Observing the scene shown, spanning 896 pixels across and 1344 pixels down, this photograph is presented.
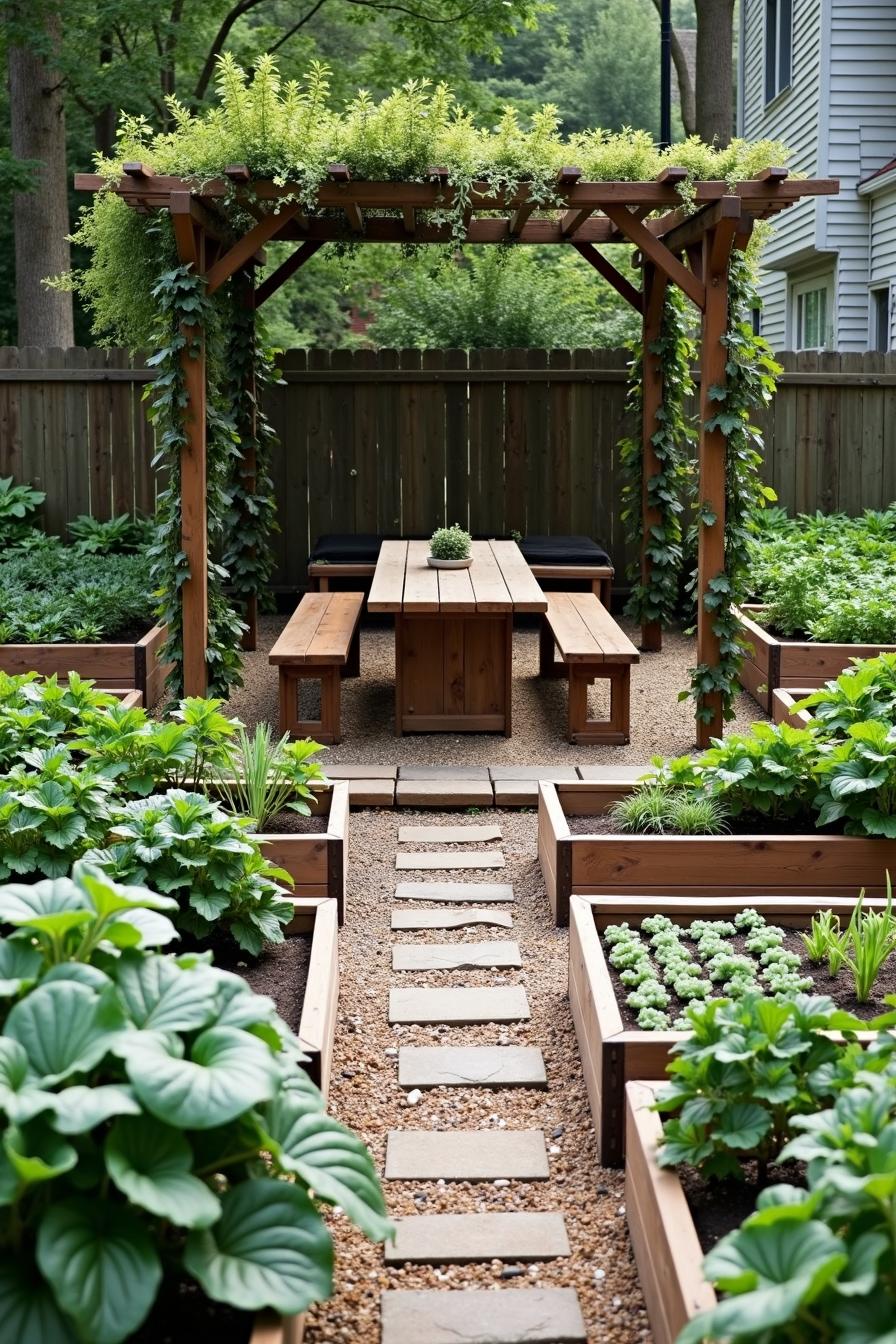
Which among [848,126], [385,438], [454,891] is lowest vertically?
[454,891]

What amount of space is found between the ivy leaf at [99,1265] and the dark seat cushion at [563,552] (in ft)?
26.2

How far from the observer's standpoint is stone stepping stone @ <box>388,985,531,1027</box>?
4559mm

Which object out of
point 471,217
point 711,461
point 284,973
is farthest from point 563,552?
point 284,973

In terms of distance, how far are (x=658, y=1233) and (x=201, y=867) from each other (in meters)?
1.73

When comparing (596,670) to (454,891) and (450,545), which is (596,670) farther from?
(454,891)

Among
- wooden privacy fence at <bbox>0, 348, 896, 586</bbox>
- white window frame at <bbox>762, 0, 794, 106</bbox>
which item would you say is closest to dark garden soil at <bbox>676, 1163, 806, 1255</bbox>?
wooden privacy fence at <bbox>0, 348, 896, 586</bbox>

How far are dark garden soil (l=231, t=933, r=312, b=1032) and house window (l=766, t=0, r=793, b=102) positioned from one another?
47.5 ft

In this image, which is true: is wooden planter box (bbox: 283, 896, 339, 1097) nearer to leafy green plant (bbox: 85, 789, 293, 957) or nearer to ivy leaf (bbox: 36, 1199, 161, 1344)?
leafy green plant (bbox: 85, 789, 293, 957)

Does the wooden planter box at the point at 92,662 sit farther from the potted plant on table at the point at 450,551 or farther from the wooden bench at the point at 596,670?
the wooden bench at the point at 596,670

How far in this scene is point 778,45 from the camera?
17.3 meters

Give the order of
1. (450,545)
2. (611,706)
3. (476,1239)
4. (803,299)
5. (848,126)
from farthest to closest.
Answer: (803,299) < (848,126) < (450,545) < (611,706) < (476,1239)

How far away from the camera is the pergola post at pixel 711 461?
23.9 ft

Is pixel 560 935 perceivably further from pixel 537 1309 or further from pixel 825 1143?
pixel 825 1143

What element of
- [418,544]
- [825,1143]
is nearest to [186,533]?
[418,544]
